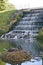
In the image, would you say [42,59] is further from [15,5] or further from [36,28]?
[15,5]

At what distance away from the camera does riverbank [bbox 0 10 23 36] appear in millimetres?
49131

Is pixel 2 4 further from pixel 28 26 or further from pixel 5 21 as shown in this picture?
pixel 28 26

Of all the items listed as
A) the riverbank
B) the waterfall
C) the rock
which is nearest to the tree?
the riverbank

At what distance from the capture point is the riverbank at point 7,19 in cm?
4913

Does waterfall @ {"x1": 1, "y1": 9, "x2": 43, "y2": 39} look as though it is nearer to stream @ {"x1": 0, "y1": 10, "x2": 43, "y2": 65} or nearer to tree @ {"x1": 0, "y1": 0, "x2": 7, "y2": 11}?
stream @ {"x1": 0, "y1": 10, "x2": 43, "y2": 65}

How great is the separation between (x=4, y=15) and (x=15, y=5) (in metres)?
25.5

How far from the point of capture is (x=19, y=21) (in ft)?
169

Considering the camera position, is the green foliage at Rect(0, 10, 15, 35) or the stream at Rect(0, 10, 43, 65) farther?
the green foliage at Rect(0, 10, 15, 35)

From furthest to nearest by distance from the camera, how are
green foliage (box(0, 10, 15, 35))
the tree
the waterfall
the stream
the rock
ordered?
the tree → green foliage (box(0, 10, 15, 35)) → the waterfall → the stream → the rock

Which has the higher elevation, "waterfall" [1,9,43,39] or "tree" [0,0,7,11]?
"tree" [0,0,7,11]

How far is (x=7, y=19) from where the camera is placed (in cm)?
5406

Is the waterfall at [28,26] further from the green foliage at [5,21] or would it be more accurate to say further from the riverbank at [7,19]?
the green foliage at [5,21]

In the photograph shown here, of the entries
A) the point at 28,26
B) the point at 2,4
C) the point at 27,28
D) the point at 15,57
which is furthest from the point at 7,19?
the point at 15,57

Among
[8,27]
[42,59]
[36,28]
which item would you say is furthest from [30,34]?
Answer: [42,59]
